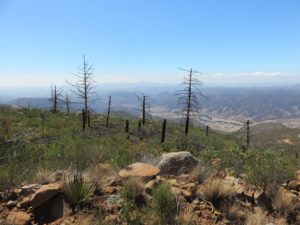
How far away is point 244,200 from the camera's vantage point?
7.20 meters

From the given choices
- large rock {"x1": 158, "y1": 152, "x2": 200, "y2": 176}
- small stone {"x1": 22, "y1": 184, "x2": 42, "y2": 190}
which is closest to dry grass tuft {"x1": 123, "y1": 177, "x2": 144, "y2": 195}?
small stone {"x1": 22, "y1": 184, "x2": 42, "y2": 190}

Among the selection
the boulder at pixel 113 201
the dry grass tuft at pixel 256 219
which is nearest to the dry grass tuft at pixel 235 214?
the dry grass tuft at pixel 256 219

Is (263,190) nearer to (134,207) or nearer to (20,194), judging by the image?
(134,207)

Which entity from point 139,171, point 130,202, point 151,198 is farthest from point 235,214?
point 139,171

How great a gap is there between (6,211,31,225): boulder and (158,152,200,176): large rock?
12.5ft

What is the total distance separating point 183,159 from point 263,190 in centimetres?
208

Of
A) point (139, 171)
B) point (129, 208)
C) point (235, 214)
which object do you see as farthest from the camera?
point (139, 171)

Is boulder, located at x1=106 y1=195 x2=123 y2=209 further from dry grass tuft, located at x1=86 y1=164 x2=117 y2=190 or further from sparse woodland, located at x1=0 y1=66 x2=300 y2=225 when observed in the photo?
dry grass tuft, located at x1=86 y1=164 x2=117 y2=190

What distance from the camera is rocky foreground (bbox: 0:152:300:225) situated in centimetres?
567

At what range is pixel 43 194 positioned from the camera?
19.2 feet

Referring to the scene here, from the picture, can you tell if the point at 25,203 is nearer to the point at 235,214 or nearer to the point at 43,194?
the point at 43,194

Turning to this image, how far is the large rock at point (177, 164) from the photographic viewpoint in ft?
27.9

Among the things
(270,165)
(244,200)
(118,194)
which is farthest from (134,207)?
(270,165)

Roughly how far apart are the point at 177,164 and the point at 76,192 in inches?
133
